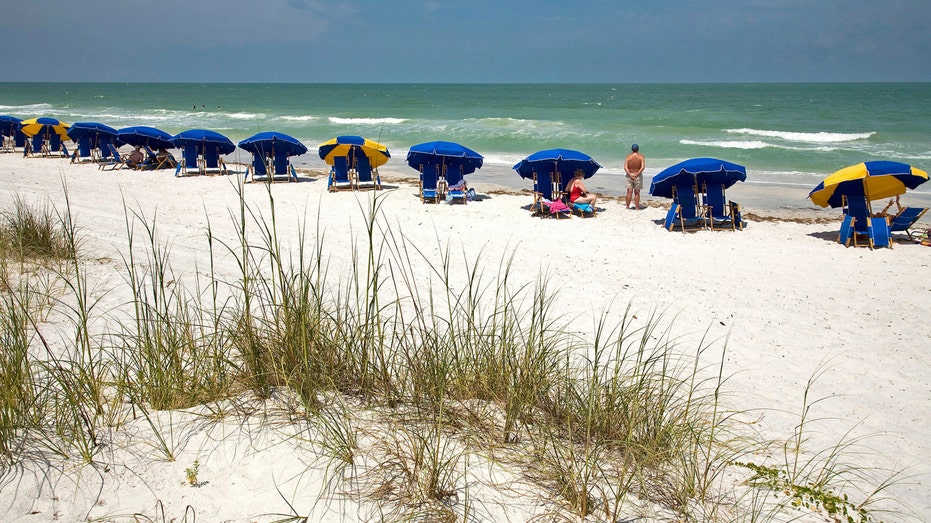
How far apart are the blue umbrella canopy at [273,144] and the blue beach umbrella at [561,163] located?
17.1 feet

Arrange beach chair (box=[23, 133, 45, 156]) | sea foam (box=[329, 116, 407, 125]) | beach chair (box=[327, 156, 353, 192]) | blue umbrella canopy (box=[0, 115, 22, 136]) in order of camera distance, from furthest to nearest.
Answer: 1. sea foam (box=[329, 116, 407, 125])
2. blue umbrella canopy (box=[0, 115, 22, 136])
3. beach chair (box=[23, 133, 45, 156])
4. beach chair (box=[327, 156, 353, 192])

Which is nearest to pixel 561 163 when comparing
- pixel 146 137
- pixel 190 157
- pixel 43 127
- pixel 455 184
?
pixel 455 184

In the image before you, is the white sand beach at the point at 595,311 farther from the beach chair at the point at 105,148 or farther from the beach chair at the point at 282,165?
the beach chair at the point at 105,148

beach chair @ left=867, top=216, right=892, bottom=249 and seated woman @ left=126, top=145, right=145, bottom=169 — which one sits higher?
seated woman @ left=126, top=145, right=145, bottom=169

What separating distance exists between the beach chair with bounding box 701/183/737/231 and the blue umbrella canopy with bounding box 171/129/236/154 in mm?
10079

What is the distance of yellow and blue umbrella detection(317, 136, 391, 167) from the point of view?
12711 millimetres

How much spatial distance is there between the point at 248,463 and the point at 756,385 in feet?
11.5

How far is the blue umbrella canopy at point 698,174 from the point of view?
970 centimetres

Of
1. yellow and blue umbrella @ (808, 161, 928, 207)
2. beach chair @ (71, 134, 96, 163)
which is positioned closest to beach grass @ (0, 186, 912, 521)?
yellow and blue umbrella @ (808, 161, 928, 207)

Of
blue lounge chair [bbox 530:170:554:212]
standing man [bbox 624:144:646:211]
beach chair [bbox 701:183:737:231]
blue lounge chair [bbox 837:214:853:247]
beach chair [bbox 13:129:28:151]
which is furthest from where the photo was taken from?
beach chair [bbox 13:129:28:151]

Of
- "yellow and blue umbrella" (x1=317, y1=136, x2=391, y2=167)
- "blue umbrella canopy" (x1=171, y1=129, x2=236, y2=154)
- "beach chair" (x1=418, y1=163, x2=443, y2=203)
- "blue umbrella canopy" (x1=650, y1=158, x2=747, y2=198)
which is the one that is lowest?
"blue umbrella canopy" (x1=650, y1=158, x2=747, y2=198)

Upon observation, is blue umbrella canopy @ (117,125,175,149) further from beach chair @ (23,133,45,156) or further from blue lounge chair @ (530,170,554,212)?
blue lounge chair @ (530,170,554,212)

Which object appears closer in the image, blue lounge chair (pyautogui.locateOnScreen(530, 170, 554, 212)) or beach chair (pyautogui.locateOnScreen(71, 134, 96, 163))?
blue lounge chair (pyautogui.locateOnScreen(530, 170, 554, 212))

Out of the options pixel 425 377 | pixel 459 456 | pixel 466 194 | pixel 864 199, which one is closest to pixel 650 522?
pixel 459 456
